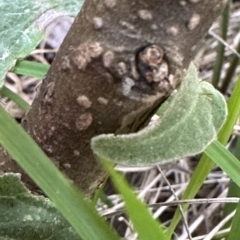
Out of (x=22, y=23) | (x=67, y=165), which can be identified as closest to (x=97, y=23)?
(x=67, y=165)

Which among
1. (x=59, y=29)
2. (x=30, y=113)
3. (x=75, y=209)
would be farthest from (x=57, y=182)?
(x=59, y=29)

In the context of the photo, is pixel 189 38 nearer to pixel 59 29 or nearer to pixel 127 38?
pixel 127 38

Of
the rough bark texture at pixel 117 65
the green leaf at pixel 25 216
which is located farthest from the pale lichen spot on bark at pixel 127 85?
the green leaf at pixel 25 216

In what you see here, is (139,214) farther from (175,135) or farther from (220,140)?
(220,140)

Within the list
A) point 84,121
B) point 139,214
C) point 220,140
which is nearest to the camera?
point 139,214

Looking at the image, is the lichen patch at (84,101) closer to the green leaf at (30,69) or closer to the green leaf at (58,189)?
the green leaf at (58,189)

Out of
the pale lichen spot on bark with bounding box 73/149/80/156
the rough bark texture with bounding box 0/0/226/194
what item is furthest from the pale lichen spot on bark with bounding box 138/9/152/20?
the pale lichen spot on bark with bounding box 73/149/80/156

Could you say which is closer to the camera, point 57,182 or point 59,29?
point 57,182
